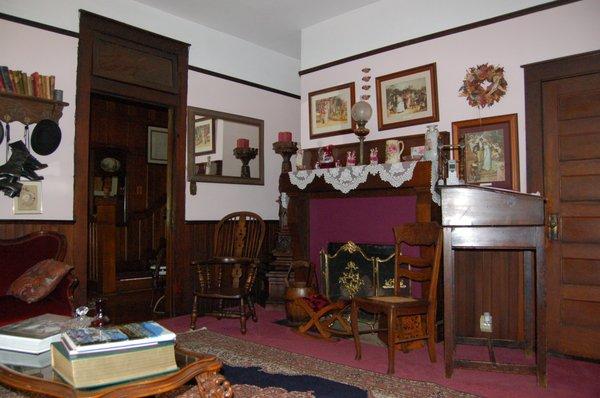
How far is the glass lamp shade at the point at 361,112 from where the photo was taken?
4.34 metres

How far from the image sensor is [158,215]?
309 inches

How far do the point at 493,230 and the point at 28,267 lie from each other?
338 cm

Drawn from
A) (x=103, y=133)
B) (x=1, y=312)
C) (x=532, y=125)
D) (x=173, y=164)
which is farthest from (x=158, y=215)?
(x=532, y=125)

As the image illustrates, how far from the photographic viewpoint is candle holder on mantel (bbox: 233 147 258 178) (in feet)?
17.7

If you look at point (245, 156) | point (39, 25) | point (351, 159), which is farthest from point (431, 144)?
point (39, 25)

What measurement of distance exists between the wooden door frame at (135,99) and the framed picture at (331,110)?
54.9 inches

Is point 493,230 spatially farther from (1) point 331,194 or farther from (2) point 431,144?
(1) point 331,194

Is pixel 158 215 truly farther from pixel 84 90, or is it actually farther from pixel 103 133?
pixel 84 90

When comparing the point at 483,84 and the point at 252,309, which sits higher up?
the point at 483,84

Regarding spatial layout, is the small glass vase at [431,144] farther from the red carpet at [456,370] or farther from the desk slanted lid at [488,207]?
the red carpet at [456,370]

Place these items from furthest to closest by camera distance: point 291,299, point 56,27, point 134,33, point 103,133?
point 103,133, point 134,33, point 291,299, point 56,27

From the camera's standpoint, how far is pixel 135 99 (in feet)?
14.8

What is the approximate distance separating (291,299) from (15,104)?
2802mm

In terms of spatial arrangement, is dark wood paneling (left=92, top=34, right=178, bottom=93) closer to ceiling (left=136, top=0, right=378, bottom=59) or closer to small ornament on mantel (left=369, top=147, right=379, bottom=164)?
ceiling (left=136, top=0, right=378, bottom=59)
